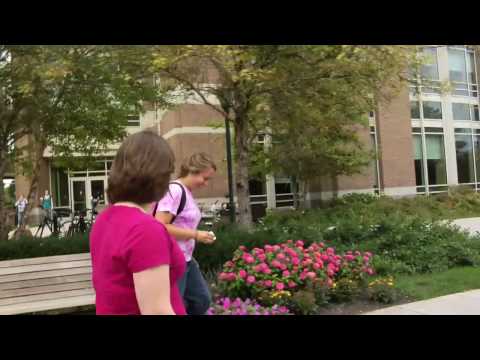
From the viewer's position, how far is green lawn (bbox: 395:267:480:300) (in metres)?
6.33

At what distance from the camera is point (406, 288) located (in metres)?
6.49

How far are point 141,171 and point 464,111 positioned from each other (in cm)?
2949

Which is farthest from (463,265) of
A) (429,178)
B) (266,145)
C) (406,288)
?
(429,178)

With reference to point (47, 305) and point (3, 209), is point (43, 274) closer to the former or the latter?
point (47, 305)

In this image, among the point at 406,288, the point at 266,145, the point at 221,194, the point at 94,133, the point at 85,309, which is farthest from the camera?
the point at 221,194

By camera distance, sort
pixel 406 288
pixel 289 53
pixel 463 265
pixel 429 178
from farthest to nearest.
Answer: pixel 429 178, pixel 463 265, pixel 289 53, pixel 406 288

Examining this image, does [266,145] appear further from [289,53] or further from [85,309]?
[85,309]

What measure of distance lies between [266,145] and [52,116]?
1042cm

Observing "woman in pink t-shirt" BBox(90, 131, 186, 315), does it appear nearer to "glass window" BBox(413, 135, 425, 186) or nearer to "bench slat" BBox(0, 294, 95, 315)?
"bench slat" BBox(0, 294, 95, 315)

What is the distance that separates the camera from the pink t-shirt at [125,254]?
1.54 metres

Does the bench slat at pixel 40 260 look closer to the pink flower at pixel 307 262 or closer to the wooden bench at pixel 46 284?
the wooden bench at pixel 46 284

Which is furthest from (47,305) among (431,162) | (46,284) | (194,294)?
(431,162)

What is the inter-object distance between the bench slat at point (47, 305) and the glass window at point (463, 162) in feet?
86.5

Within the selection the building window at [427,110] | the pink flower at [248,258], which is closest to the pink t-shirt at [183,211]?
the pink flower at [248,258]
